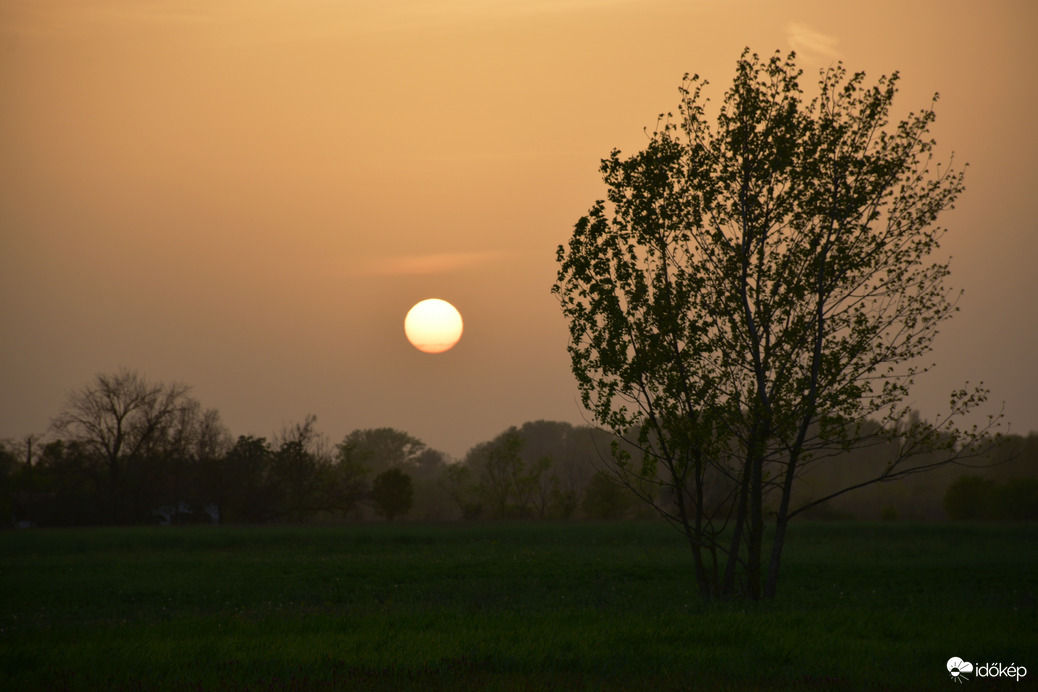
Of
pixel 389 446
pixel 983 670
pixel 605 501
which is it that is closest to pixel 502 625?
pixel 983 670

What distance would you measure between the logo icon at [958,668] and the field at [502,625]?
214mm

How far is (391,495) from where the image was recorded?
74.1m

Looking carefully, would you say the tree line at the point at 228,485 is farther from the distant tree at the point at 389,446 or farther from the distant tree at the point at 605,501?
the distant tree at the point at 389,446

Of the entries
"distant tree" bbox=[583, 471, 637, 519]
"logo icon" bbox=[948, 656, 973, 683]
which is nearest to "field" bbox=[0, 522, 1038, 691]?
"logo icon" bbox=[948, 656, 973, 683]

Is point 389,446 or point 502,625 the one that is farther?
point 389,446

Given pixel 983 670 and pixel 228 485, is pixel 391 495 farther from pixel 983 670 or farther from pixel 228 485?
pixel 983 670

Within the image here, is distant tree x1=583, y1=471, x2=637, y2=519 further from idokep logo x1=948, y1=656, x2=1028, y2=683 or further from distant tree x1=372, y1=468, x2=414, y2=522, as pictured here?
idokep logo x1=948, y1=656, x2=1028, y2=683

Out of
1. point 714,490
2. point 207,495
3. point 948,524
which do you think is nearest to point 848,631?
point 948,524

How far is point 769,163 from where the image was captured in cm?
1948

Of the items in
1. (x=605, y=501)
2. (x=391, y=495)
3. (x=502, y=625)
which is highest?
(x=502, y=625)

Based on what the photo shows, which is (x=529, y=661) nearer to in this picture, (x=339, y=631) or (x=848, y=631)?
(x=339, y=631)

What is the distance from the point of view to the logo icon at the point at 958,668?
37.2 feet

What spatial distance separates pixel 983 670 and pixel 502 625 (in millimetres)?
7884

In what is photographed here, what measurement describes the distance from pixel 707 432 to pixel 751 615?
4191 mm
